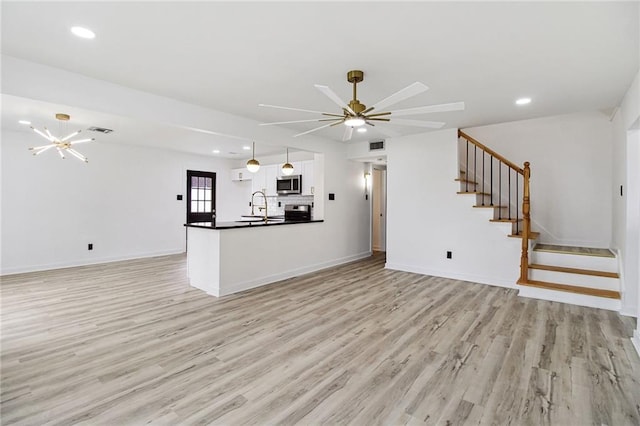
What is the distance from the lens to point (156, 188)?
7.20 metres

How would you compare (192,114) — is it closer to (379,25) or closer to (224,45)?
(224,45)

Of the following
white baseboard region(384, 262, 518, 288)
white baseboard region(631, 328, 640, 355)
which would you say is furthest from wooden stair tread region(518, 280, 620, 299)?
white baseboard region(631, 328, 640, 355)

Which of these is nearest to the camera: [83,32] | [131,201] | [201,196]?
[83,32]

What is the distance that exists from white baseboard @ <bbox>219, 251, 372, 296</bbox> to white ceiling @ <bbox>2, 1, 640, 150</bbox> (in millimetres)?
2496

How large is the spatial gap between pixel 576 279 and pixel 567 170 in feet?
7.06

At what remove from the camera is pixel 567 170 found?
5.23 m

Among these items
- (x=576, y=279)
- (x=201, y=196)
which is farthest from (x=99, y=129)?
(x=576, y=279)

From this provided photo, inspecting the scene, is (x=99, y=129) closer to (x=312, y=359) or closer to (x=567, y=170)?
(x=312, y=359)

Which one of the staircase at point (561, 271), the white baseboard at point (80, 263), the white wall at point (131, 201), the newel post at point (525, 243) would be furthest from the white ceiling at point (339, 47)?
the white baseboard at point (80, 263)

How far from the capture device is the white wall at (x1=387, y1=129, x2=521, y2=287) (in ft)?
15.6

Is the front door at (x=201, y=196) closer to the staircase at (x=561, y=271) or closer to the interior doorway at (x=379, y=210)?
the interior doorway at (x=379, y=210)

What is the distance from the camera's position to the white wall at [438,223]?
475 centimetres

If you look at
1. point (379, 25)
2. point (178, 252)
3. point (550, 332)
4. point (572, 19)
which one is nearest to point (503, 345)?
point (550, 332)

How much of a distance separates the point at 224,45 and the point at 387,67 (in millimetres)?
1406
